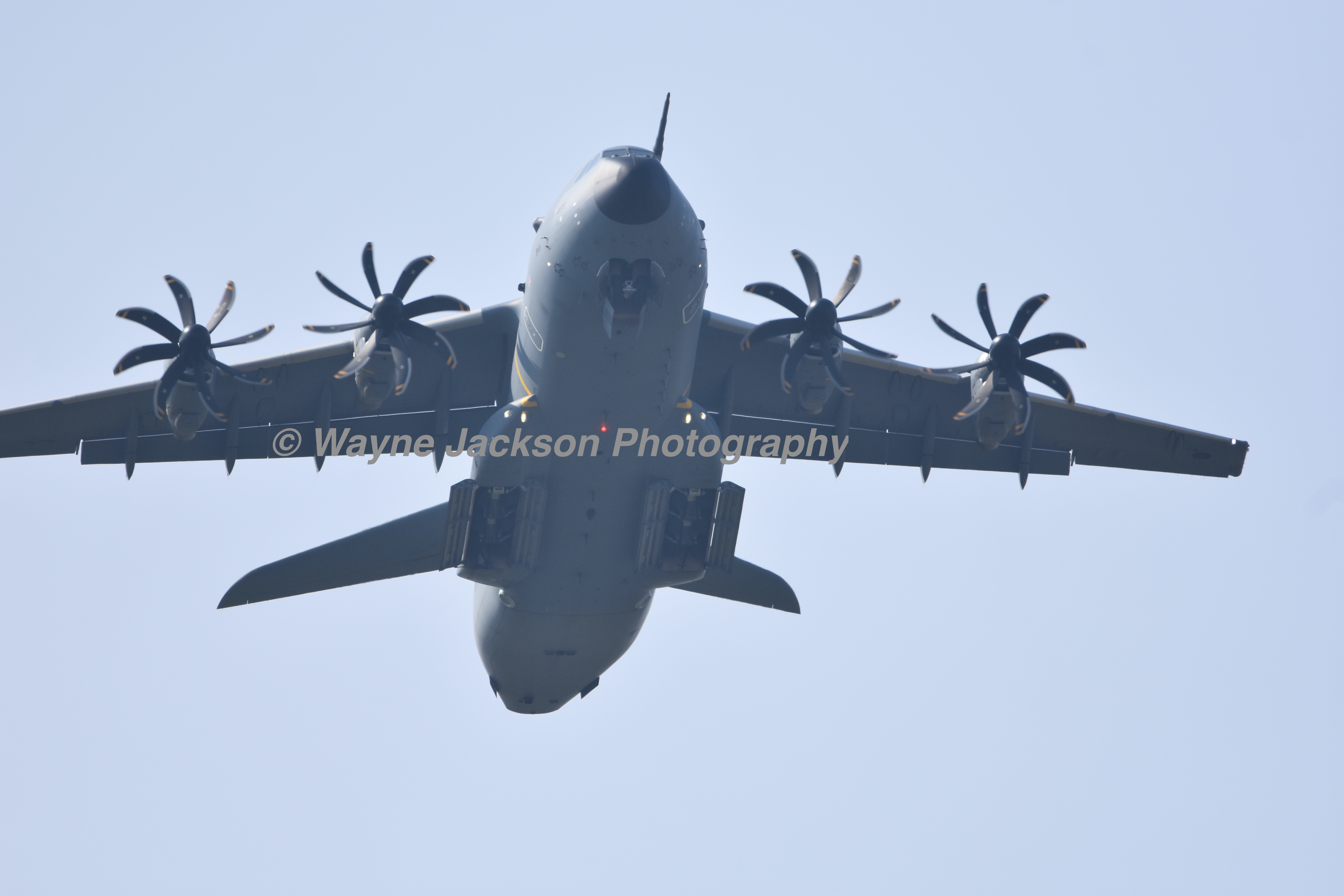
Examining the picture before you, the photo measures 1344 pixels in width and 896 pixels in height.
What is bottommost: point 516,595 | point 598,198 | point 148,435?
point 516,595

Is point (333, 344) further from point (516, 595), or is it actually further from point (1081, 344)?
point (1081, 344)

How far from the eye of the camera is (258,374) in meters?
22.7

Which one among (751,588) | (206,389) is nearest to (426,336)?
(206,389)

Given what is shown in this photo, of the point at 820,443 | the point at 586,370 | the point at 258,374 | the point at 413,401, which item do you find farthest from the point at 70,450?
the point at 820,443

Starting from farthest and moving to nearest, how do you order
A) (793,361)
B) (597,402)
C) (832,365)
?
(793,361) < (832,365) < (597,402)

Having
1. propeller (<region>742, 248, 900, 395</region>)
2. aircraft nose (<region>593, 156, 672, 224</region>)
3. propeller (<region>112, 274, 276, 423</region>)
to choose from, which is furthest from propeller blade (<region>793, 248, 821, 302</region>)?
propeller (<region>112, 274, 276, 423</region>)

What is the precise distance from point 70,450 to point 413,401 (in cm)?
508

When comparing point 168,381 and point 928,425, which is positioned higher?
point 928,425

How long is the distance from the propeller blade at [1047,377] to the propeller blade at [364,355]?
9.06 m

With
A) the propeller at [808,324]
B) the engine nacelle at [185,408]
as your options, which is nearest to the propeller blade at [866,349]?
the propeller at [808,324]

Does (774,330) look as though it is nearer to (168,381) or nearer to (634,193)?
(634,193)

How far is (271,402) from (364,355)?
9.68 ft

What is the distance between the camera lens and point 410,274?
838 inches

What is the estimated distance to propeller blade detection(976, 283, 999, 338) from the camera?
22.3 metres
